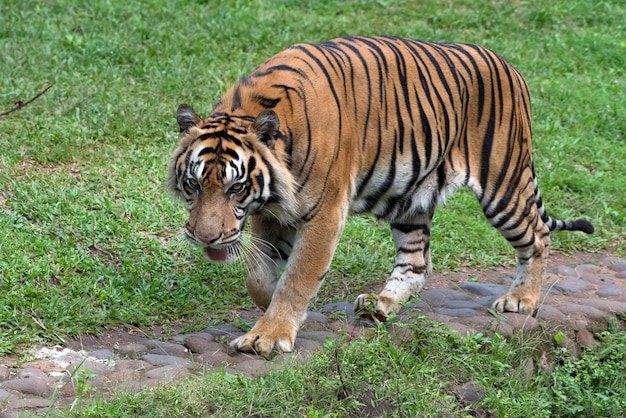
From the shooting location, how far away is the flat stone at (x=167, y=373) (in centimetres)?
398

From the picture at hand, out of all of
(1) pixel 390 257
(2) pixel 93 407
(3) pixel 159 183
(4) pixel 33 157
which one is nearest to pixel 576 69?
(1) pixel 390 257

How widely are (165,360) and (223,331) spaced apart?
1.97ft

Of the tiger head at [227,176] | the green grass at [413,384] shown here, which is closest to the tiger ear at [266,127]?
the tiger head at [227,176]

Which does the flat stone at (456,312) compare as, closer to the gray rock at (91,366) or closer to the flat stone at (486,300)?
the flat stone at (486,300)

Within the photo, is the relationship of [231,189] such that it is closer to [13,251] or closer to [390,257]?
[13,251]

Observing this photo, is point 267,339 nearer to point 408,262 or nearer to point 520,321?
point 408,262

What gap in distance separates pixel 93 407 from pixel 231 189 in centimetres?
120

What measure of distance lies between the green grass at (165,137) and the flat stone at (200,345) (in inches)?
17.2

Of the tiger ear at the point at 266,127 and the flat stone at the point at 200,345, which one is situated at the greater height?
the tiger ear at the point at 266,127

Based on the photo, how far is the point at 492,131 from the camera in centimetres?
534

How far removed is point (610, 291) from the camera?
6043 millimetres

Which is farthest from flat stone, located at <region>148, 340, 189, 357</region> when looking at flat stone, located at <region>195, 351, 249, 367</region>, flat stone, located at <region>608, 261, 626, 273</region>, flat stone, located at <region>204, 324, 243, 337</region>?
flat stone, located at <region>608, 261, 626, 273</region>

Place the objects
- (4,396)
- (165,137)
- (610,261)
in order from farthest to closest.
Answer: (165,137), (610,261), (4,396)

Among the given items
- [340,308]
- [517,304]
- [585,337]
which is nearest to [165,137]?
[340,308]
